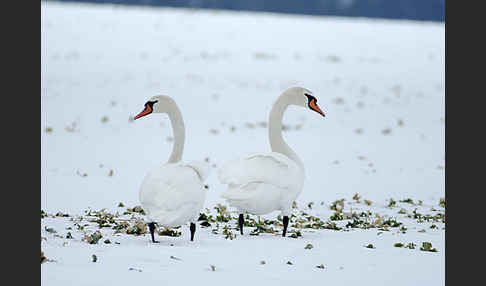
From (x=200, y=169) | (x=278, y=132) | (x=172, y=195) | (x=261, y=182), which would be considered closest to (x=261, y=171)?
(x=261, y=182)

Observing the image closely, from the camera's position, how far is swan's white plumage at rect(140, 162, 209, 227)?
6941 millimetres

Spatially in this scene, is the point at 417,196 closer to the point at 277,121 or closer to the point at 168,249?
the point at 277,121

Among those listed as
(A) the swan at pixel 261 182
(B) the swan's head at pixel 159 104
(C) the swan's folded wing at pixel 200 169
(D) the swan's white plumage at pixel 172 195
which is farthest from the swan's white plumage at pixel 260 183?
(B) the swan's head at pixel 159 104

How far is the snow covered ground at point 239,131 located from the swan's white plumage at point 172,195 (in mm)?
340

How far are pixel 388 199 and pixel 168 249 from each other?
4.92 metres

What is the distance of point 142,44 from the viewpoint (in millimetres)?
33625

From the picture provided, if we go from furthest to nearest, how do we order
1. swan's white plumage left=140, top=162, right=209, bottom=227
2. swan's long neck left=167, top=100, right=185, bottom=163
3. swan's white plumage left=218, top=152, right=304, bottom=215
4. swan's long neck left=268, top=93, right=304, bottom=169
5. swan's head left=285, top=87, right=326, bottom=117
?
swan's head left=285, top=87, right=326, bottom=117 < swan's long neck left=268, top=93, right=304, bottom=169 < swan's long neck left=167, top=100, right=185, bottom=163 < swan's white plumage left=218, top=152, right=304, bottom=215 < swan's white plumage left=140, top=162, right=209, bottom=227

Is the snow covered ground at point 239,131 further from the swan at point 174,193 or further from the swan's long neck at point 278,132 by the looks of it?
the swan's long neck at point 278,132

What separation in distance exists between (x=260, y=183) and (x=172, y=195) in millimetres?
1114

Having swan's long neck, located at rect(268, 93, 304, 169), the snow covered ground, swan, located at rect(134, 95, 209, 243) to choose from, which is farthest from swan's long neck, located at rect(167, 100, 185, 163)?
swan's long neck, located at rect(268, 93, 304, 169)

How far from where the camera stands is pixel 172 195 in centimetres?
695

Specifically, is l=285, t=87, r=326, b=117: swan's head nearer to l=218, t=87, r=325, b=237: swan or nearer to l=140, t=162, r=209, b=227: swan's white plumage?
l=218, t=87, r=325, b=237: swan

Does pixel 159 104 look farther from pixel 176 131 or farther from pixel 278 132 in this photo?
pixel 278 132

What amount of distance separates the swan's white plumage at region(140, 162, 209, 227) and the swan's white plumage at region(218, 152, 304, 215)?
1.68 feet
